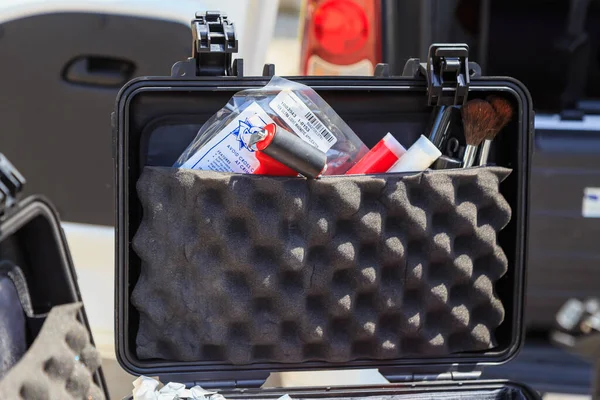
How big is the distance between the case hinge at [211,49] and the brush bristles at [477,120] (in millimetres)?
305

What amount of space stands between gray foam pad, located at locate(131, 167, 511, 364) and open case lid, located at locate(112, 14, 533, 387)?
20 millimetres

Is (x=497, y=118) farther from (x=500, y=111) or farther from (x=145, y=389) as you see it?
(x=145, y=389)

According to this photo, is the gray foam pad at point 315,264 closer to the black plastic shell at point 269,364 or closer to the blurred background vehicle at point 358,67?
the black plastic shell at point 269,364

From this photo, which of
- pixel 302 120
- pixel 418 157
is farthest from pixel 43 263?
pixel 418 157

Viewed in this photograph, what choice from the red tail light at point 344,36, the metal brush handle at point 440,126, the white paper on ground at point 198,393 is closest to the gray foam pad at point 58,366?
the white paper on ground at point 198,393

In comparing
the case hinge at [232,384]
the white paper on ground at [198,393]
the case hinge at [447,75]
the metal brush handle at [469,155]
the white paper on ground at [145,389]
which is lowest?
the case hinge at [232,384]

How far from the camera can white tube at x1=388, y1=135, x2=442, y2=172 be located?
3.46 feet

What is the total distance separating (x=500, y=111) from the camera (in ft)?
3.51

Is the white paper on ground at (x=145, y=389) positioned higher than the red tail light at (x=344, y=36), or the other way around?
the red tail light at (x=344, y=36)

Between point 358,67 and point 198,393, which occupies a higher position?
point 358,67

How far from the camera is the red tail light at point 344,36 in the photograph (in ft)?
5.26

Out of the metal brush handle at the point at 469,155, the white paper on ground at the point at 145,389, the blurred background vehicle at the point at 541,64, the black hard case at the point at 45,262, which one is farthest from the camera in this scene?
the blurred background vehicle at the point at 541,64

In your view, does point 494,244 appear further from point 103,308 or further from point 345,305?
point 103,308

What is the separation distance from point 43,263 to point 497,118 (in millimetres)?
→ 709
